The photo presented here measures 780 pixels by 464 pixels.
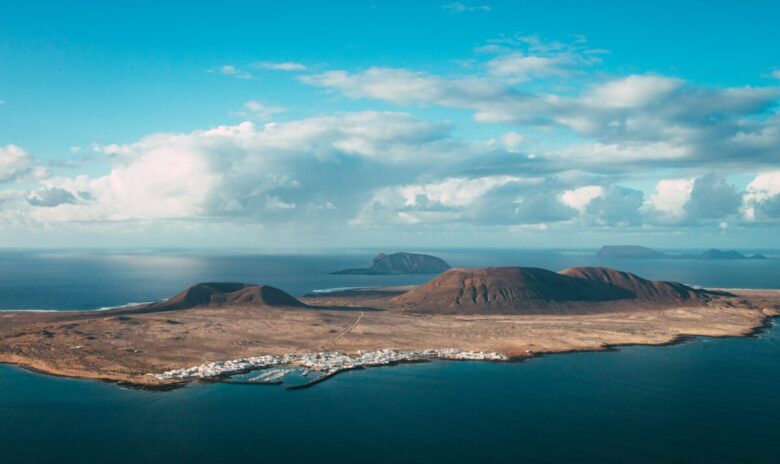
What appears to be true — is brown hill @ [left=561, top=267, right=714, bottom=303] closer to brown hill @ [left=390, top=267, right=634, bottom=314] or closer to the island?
the island

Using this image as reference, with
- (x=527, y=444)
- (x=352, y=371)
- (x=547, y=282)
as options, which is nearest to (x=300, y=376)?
(x=352, y=371)

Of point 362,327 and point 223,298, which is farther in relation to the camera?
point 223,298

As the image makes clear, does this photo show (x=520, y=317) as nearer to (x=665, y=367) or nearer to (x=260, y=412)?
(x=665, y=367)

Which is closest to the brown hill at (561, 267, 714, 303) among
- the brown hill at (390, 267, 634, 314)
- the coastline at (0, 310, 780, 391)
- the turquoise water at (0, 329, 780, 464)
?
the brown hill at (390, 267, 634, 314)

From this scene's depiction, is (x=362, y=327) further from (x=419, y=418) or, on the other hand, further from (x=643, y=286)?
(x=643, y=286)

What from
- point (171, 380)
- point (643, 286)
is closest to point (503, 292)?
point (643, 286)

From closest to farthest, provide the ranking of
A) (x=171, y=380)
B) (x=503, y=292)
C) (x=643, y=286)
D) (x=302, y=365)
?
(x=171, y=380) < (x=302, y=365) < (x=503, y=292) < (x=643, y=286)
